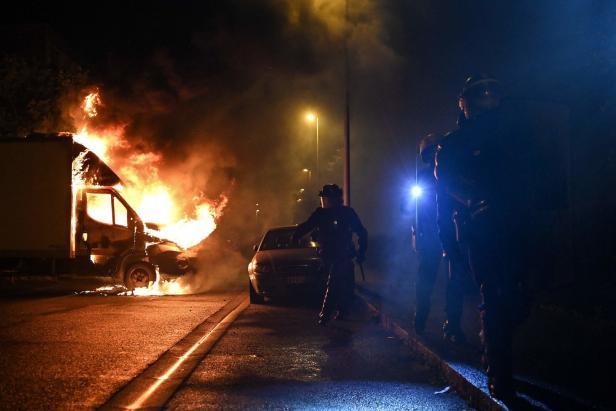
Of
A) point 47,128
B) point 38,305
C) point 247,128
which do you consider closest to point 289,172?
point 247,128

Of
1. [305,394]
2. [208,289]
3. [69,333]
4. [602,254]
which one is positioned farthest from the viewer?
[208,289]

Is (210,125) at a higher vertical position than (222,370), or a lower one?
higher

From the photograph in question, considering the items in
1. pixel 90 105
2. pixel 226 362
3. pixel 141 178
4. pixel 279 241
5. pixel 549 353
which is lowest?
pixel 226 362

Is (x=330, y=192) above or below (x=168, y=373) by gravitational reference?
above

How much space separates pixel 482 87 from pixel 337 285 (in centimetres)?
433

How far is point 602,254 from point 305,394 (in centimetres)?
800

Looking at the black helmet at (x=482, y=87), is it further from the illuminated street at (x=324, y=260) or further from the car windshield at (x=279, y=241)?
the car windshield at (x=279, y=241)

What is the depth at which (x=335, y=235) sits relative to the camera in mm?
8492

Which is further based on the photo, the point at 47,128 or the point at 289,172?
the point at 289,172

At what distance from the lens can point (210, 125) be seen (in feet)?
83.0

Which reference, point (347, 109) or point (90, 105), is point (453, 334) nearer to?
point (347, 109)

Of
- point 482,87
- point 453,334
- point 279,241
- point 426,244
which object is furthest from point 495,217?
point 279,241

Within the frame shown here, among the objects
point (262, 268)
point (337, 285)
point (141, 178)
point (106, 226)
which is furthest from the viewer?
point (141, 178)

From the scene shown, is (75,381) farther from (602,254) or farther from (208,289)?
(208,289)
